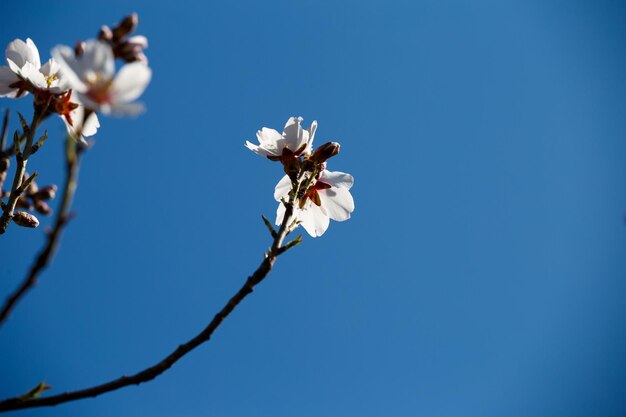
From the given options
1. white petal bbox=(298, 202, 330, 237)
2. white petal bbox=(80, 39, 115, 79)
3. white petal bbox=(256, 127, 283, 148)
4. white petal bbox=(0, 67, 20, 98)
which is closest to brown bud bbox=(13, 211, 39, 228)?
white petal bbox=(0, 67, 20, 98)

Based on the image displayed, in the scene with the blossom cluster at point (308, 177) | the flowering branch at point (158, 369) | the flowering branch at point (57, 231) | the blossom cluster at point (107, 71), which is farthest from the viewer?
the blossom cluster at point (308, 177)

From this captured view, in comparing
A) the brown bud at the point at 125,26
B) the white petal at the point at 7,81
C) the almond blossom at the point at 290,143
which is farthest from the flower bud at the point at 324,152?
the white petal at the point at 7,81

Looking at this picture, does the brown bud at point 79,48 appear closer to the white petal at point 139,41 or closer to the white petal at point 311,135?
the white petal at point 139,41

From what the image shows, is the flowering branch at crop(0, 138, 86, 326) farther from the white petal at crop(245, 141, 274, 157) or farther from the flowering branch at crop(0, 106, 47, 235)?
the white petal at crop(245, 141, 274, 157)

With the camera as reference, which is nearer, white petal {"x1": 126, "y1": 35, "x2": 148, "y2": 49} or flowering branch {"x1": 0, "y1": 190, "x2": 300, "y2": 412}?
flowering branch {"x1": 0, "y1": 190, "x2": 300, "y2": 412}

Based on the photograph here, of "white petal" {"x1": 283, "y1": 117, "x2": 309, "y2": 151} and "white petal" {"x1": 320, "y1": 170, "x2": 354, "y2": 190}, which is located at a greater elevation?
"white petal" {"x1": 283, "y1": 117, "x2": 309, "y2": 151}

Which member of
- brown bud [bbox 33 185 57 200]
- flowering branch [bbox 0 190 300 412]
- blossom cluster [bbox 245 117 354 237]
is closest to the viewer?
flowering branch [bbox 0 190 300 412]
